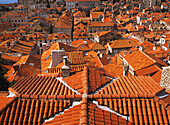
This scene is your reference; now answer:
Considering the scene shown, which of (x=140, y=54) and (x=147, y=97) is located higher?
(x=147, y=97)

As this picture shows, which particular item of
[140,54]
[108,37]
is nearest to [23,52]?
[140,54]

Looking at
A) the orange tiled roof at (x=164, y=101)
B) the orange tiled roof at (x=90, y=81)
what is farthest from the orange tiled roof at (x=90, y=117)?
the orange tiled roof at (x=164, y=101)

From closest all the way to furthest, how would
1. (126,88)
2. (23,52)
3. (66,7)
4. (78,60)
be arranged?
(126,88) → (78,60) → (23,52) → (66,7)

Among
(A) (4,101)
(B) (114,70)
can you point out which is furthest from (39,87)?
(B) (114,70)

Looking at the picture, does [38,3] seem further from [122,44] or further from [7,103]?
[7,103]

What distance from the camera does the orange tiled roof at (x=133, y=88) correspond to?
794 cm

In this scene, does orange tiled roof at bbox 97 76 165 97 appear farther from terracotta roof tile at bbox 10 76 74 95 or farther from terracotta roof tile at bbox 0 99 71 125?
terracotta roof tile at bbox 0 99 71 125

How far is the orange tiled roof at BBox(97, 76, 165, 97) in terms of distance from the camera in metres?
7.94

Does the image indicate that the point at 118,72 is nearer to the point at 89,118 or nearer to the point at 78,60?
the point at 78,60

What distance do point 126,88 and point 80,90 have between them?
208 centimetres

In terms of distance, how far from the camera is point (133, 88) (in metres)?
8.39

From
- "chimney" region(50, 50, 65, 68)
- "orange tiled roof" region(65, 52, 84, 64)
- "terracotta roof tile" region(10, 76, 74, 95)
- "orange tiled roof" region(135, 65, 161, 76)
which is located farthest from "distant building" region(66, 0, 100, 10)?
"terracotta roof tile" region(10, 76, 74, 95)

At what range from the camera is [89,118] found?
20.8ft

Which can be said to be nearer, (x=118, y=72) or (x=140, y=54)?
(x=118, y=72)
